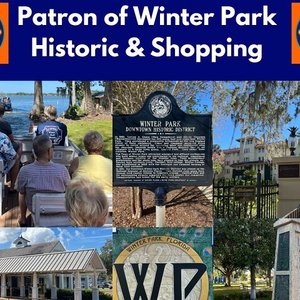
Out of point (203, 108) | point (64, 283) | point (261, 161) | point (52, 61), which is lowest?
point (64, 283)

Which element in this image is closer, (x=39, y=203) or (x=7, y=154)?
(x=39, y=203)

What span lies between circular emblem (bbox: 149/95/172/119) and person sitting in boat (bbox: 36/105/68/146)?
0.89 m

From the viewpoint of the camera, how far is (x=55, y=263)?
22.6 ft

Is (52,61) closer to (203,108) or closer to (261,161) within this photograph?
(203,108)

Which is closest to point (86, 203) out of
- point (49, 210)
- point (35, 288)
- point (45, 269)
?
point (49, 210)

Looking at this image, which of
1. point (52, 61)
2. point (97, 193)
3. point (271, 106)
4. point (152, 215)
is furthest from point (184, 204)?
point (52, 61)

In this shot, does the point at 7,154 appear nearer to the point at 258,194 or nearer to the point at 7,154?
the point at 7,154

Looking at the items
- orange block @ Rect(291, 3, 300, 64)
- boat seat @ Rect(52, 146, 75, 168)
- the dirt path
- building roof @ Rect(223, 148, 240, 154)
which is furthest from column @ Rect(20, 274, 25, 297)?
orange block @ Rect(291, 3, 300, 64)

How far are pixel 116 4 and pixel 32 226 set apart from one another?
2320mm

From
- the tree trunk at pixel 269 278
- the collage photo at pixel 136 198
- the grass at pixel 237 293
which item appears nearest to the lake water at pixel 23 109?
the collage photo at pixel 136 198

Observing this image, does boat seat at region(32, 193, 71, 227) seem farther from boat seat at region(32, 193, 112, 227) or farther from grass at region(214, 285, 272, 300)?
grass at region(214, 285, 272, 300)

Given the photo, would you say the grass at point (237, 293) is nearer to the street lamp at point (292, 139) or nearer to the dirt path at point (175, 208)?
the dirt path at point (175, 208)

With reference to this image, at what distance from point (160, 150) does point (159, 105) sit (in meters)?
0.45

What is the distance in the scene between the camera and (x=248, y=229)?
6.94m
